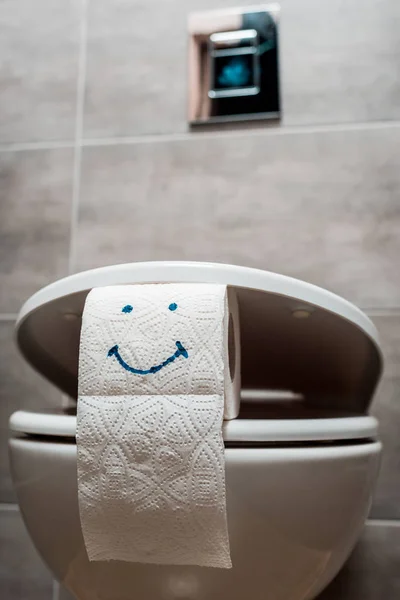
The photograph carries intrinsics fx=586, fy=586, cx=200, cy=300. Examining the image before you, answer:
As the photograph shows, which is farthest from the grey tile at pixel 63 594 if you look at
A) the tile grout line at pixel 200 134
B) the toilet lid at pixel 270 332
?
the tile grout line at pixel 200 134

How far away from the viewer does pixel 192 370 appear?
518mm

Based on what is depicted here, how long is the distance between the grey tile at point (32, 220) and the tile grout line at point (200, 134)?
1cm

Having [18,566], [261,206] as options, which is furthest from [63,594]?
[261,206]

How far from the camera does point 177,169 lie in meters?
1.11

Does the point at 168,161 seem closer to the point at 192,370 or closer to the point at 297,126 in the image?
the point at 297,126

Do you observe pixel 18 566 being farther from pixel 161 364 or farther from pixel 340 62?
pixel 340 62

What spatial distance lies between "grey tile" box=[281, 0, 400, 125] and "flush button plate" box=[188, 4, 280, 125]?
1.2 inches

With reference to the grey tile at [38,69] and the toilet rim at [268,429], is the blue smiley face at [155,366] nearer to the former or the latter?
the toilet rim at [268,429]

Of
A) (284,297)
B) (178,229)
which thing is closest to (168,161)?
(178,229)

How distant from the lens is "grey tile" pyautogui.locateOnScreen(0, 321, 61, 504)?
106 centimetres

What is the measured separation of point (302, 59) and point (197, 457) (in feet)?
2.85

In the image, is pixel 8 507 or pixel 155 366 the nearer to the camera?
pixel 155 366

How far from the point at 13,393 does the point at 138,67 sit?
2.22 ft

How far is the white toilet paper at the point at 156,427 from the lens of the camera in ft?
1.66
